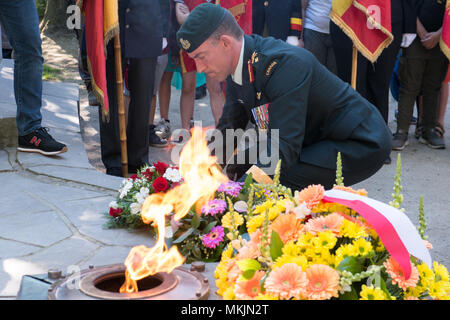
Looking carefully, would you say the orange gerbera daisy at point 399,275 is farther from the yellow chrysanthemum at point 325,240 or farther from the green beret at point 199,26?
the green beret at point 199,26

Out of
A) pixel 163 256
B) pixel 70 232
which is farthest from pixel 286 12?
pixel 163 256

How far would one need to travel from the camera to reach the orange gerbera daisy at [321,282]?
5.48 ft

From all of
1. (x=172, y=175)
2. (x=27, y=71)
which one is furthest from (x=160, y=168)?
(x=27, y=71)

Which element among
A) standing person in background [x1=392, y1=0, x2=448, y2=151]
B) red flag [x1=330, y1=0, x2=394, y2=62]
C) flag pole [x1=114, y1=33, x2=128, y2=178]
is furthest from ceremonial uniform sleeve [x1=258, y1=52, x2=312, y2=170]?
standing person in background [x1=392, y1=0, x2=448, y2=151]

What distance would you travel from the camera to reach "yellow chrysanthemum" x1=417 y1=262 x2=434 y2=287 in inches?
71.0

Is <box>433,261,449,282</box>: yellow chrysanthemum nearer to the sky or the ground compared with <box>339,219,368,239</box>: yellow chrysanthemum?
nearer to the ground

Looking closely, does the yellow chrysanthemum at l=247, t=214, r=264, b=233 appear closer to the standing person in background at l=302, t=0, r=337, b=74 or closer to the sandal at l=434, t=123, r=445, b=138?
the standing person in background at l=302, t=0, r=337, b=74

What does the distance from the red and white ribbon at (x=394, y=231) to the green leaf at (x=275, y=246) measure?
0.25 m

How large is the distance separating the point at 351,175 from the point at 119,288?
2.07m

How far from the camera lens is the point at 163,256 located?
2.31 metres

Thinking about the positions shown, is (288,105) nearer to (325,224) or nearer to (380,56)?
(325,224)

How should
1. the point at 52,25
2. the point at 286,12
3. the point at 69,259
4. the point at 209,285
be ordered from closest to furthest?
1. the point at 209,285
2. the point at 69,259
3. the point at 286,12
4. the point at 52,25

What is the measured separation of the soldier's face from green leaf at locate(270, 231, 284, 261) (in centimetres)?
185
